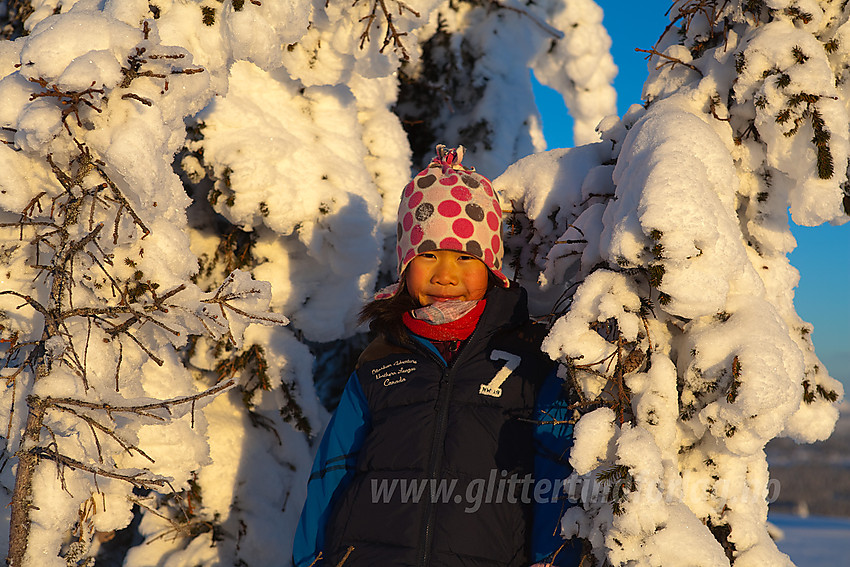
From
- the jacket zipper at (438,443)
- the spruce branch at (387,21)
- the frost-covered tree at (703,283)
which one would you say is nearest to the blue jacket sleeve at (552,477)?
the frost-covered tree at (703,283)

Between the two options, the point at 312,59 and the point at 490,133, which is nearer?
the point at 312,59

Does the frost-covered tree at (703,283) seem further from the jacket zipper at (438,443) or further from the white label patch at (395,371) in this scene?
the white label patch at (395,371)

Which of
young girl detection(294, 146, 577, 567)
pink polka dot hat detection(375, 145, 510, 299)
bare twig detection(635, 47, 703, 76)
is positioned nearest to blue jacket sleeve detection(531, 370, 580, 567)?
young girl detection(294, 146, 577, 567)

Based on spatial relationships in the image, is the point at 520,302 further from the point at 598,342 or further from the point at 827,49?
the point at 827,49

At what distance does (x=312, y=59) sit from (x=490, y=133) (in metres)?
2.07

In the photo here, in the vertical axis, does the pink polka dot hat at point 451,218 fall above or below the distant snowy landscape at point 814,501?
below

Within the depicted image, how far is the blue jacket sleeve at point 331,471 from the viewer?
2.56 metres

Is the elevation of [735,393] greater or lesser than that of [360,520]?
greater

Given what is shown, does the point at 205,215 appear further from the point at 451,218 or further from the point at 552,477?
the point at 552,477

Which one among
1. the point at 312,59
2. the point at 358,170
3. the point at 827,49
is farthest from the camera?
the point at 358,170

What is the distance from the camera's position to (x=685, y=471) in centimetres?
207

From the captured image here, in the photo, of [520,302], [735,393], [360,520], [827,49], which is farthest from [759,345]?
[360,520]

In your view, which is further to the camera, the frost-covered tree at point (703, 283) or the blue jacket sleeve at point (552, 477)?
the blue jacket sleeve at point (552, 477)

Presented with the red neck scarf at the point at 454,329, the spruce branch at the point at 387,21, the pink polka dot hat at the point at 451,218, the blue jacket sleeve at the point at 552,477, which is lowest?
the blue jacket sleeve at the point at 552,477
